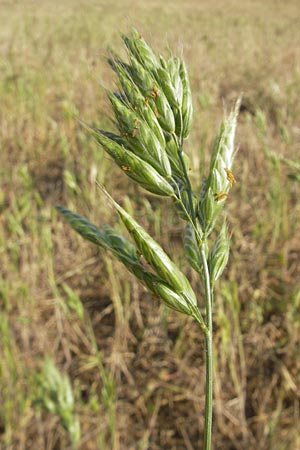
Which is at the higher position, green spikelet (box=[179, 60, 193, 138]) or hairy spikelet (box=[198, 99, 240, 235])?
green spikelet (box=[179, 60, 193, 138])

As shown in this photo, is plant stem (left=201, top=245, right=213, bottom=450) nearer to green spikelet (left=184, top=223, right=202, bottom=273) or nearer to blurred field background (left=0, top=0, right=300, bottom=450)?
green spikelet (left=184, top=223, right=202, bottom=273)

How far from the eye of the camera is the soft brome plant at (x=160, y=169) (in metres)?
0.48

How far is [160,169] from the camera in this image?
50cm

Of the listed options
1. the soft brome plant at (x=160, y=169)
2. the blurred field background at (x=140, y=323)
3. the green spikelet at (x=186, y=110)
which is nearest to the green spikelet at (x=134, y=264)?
the soft brome plant at (x=160, y=169)

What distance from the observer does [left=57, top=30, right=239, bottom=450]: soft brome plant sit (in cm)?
48

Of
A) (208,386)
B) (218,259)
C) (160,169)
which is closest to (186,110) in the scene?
(160,169)

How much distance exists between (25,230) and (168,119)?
5.95ft

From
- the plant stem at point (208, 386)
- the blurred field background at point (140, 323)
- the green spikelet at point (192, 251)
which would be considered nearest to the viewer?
the plant stem at point (208, 386)

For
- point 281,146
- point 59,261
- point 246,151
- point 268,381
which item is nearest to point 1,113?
point 59,261

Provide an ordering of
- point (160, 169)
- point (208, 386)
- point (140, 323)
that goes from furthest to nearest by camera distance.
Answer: point (140, 323)
point (160, 169)
point (208, 386)

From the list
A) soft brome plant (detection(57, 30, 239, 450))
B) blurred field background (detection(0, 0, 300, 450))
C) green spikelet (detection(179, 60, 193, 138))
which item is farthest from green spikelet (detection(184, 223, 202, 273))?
blurred field background (detection(0, 0, 300, 450))

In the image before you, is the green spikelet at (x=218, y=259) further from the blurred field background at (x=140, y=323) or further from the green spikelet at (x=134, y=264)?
the blurred field background at (x=140, y=323)

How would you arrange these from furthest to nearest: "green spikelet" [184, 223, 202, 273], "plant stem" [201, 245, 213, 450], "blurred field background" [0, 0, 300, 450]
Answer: "blurred field background" [0, 0, 300, 450], "green spikelet" [184, 223, 202, 273], "plant stem" [201, 245, 213, 450]

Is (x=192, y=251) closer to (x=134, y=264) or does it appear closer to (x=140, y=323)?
(x=134, y=264)
